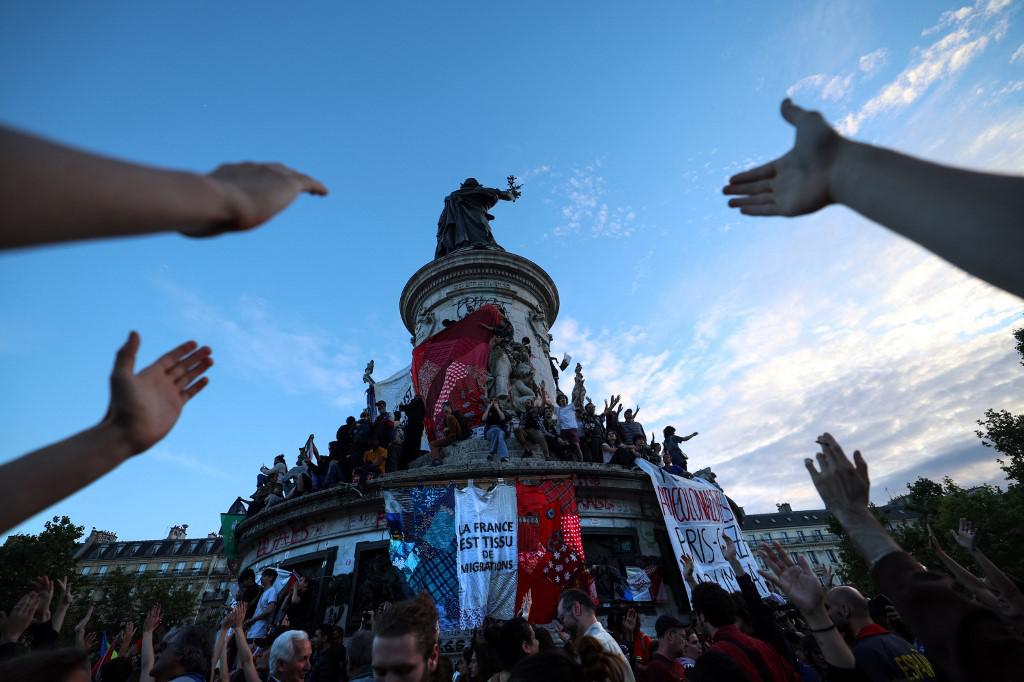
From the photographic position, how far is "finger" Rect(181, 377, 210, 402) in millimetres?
1929

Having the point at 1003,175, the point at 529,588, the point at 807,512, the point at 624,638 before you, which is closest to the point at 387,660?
the point at 1003,175

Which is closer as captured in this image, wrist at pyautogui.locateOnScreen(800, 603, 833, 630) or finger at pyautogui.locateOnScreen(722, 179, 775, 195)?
finger at pyautogui.locateOnScreen(722, 179, 775, 195)

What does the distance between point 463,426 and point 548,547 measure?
4.41 meters

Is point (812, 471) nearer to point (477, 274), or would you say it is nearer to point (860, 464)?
point (860, 464)

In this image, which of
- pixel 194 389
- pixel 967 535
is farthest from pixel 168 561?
pixel 967 535

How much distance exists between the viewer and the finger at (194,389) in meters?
1.93

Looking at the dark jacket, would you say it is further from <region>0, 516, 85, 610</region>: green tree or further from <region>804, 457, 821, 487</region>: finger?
<region>0, 516, 85, 610</region>: green tree

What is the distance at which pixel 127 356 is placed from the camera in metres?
1.76

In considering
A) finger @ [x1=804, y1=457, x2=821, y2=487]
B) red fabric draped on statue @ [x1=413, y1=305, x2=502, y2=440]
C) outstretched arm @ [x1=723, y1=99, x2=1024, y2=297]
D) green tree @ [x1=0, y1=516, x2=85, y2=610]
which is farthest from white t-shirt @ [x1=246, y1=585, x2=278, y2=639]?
green tree @ [x1=0, y1=516, x2=85, y2=610]

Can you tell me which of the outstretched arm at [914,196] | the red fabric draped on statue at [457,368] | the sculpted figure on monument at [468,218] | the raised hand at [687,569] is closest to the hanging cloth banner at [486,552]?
the raised hand at [687,569]

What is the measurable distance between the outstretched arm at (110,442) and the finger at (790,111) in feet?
8.47

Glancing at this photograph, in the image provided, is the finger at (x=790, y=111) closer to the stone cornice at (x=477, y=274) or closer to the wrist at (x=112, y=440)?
the wrist at (x=112, y=440)

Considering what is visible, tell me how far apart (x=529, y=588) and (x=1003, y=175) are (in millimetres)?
8771

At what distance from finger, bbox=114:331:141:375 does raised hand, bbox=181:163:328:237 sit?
81cm
